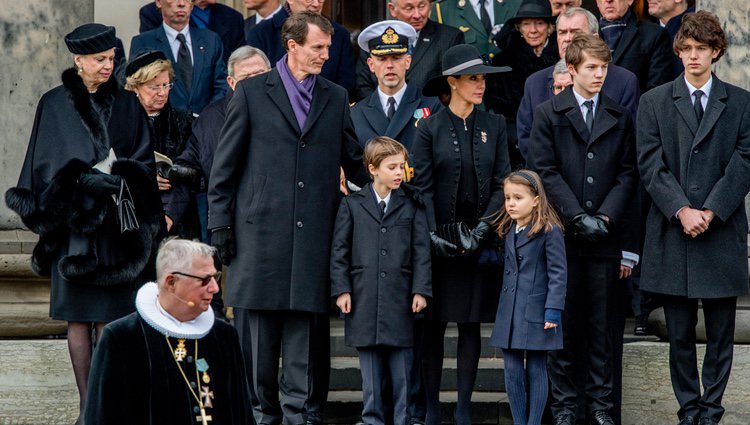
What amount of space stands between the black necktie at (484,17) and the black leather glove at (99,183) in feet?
10.8

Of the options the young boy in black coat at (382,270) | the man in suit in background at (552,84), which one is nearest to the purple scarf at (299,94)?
the young boy in black coat at (382,270)

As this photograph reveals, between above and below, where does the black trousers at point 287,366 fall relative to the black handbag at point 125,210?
below

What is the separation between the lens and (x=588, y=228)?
898cm

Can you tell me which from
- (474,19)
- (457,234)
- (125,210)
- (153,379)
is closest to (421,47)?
(474,19)

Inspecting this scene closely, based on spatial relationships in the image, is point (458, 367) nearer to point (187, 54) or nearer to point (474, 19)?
point (474, 19)

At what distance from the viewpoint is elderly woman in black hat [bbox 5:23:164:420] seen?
8.94m

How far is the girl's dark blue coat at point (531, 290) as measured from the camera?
28.6ft

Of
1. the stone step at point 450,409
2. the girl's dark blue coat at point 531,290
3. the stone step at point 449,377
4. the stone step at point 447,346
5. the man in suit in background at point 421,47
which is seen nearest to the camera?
the girl's dark blue coat at point 531,290

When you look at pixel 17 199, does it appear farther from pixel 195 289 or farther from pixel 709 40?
pixel 709 40

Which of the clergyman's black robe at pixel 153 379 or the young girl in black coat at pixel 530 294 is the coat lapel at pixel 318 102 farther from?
the clergyman's black robe at pixel 153 379

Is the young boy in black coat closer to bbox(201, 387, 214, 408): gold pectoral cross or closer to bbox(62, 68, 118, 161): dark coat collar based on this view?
bbox(62, 68, 118, 161): dark coat collar

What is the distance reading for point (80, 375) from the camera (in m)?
9.01

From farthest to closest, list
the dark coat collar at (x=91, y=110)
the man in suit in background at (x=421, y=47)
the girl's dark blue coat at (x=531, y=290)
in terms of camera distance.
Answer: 1. the man in suit in background at (x=421, y=47)
2. the dark coat collar at (x=91, y=110)
3. the girl's dark blue coat at (x=531, y=290)

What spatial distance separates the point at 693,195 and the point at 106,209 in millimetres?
3173
